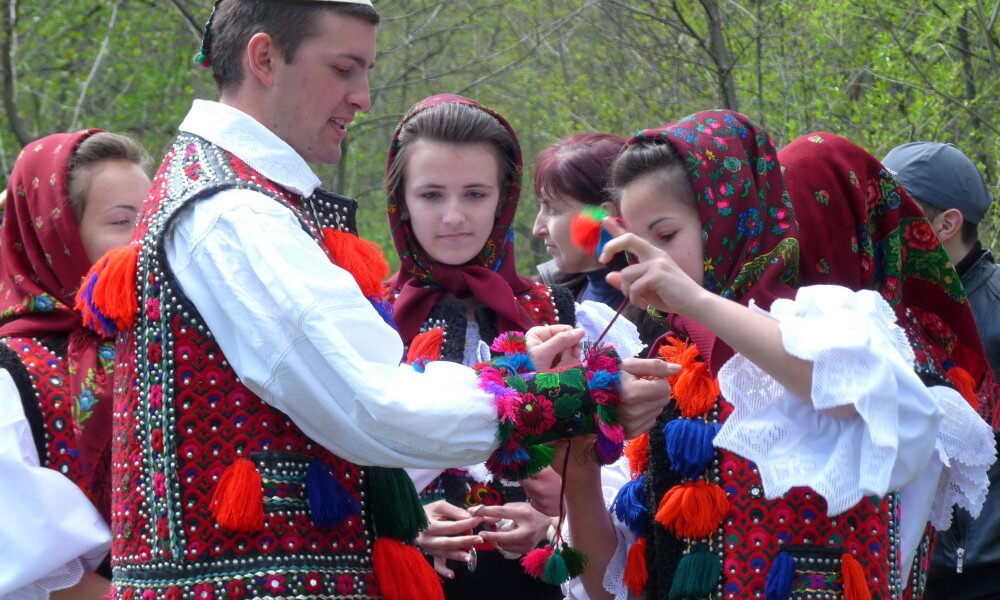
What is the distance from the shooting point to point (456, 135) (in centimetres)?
346

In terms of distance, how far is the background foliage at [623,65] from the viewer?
19.7 feet

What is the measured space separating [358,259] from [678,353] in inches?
30.4

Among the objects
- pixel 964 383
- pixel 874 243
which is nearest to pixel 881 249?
pixel 874 243

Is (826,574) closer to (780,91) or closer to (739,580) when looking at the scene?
(739,580)

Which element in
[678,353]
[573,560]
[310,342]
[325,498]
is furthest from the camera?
[678,353]

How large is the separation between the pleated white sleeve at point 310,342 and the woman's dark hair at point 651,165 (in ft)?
2.42

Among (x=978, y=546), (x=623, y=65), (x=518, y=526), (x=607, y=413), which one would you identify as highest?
(x=623, y=65)

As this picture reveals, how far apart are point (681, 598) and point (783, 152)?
3.88 feet

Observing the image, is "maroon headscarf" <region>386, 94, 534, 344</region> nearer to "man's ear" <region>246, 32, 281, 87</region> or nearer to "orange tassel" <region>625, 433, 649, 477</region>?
"orange tassel" <region>625, 433, 649, 477</region>

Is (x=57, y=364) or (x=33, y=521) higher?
(x=57, y=364)

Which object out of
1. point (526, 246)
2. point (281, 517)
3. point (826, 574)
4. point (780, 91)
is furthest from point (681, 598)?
point (526, 246)

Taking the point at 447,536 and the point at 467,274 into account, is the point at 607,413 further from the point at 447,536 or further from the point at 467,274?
the point at 467,274

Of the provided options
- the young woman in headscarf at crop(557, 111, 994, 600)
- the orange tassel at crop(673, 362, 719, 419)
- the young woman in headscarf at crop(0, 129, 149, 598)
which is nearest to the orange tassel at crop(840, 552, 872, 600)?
the young woman in headscarf at crop(557, 111, 994, 600)

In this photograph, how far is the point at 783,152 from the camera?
3.11m
